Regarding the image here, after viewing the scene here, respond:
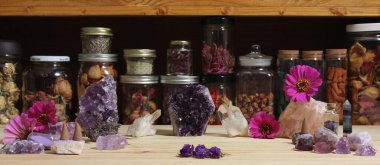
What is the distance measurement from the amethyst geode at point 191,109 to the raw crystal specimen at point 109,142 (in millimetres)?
205

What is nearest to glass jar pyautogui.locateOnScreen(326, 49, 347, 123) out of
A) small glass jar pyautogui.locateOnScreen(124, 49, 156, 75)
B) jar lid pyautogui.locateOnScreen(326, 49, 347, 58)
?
jar lid pyautogui.locateOnScreen(326, 49, 347, 58)

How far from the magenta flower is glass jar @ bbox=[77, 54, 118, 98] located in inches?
19.3

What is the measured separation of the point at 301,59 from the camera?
1.53 m

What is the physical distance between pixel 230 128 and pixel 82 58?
437mm

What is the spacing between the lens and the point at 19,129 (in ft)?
3.82

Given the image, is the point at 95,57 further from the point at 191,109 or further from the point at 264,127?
the point at 264,127

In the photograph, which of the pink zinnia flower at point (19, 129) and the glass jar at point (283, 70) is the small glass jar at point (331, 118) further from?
the pink zinnia flower at point (19, 129)

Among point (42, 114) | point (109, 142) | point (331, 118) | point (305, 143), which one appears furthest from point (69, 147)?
point (331, 118)

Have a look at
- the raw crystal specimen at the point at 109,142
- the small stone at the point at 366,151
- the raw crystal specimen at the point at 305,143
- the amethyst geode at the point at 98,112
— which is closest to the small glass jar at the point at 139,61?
the amethyst geode at the point at 98,112

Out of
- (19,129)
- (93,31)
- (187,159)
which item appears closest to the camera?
(187,159)

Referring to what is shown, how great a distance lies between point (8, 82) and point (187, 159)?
0.69 m

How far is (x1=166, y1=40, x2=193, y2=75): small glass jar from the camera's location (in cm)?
150

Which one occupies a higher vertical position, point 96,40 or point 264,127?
point 96,40

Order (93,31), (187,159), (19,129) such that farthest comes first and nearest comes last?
(93,31) < (19,129) < (187,159)
